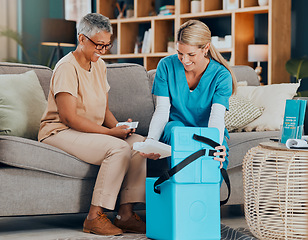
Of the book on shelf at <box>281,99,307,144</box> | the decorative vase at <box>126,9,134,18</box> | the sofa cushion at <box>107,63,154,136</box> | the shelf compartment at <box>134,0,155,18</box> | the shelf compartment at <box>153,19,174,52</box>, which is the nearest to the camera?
the book on shelf at <box>281,99,307,144</box>

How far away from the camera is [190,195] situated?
2.28m

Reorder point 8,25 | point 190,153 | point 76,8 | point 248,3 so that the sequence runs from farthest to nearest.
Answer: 1. point 76,8
2. point 8,25
3. point 248,3
4. point 190,153

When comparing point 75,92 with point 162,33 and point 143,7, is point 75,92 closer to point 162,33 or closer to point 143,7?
point 162,33

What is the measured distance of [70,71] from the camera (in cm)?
268

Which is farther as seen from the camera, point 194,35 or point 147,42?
point 147,42

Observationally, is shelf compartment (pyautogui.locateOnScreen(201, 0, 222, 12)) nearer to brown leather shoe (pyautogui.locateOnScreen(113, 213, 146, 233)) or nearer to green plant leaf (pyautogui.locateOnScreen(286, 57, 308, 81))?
green plant leaf (pyautogui.locateOnScreen(286, 57, 308, 81))

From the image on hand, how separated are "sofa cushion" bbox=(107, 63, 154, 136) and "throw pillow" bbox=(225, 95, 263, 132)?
49 cm

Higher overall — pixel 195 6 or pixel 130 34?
pixel 195 6

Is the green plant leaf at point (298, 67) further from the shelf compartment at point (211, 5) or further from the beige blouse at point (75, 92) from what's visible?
the beige blouse at point (75, 92)

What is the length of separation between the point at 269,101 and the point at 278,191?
127 cm

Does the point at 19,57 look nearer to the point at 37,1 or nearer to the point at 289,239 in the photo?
the point at 37,1

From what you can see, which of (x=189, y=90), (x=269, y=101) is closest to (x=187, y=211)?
(x=189, y=90)

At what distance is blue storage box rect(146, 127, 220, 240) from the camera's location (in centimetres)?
225

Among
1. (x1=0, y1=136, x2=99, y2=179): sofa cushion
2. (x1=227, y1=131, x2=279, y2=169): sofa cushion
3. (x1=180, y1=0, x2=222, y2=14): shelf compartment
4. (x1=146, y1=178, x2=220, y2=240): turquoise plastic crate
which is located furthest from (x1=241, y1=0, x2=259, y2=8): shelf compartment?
(x1=146, y1=178, x2=220, y2=240): turquoise plastic crate
